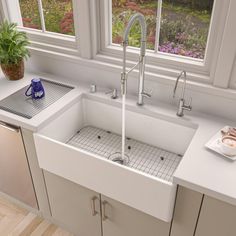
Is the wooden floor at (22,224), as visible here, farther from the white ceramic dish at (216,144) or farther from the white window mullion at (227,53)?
the white window mullion at (227,53)

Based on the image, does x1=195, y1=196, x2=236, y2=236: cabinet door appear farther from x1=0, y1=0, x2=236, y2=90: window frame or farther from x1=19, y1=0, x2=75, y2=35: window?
x1=19, y1=0, x2=75, y2=35: window

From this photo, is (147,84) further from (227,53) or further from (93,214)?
(93,214)

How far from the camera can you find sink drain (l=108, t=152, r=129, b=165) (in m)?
1.61

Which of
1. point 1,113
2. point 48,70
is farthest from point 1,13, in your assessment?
point 1,113

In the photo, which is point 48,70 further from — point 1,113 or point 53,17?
point 1,113

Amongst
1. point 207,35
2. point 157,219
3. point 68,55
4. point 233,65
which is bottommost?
point 157,219

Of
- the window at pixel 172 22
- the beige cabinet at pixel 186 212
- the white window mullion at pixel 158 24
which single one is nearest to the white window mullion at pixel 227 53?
the window at pixel 172 22

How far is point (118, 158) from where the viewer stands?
5.37 ft

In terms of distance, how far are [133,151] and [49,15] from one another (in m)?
1.13

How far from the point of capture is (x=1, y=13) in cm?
202

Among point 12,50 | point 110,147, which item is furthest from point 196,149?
point 12,50

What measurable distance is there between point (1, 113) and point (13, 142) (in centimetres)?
19

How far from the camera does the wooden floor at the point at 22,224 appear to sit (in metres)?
1.96

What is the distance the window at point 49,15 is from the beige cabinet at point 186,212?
4.28 feet
